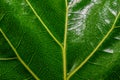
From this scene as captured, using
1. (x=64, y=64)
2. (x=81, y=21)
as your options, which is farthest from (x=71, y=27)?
(x=64, y=64)

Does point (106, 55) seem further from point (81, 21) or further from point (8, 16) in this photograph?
point (8, 16)

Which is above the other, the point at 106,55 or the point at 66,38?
the point at 66,38

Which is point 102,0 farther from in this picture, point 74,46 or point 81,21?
point 74,46

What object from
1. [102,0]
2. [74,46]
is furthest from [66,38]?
[102,0]

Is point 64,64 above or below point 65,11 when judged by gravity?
below

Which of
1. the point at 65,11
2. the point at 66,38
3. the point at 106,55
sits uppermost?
the point at 65,11

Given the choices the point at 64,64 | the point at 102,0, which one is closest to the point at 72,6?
the point at 102,0
